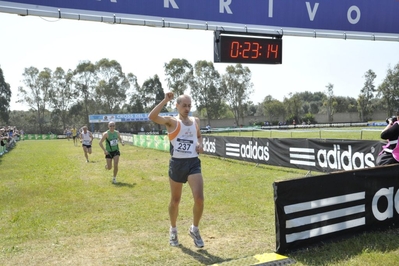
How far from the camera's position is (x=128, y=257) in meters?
4.70

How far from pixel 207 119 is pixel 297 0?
75.3 meters

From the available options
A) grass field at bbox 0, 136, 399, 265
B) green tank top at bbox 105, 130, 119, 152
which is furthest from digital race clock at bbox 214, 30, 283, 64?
green tank top at bbox 105, 130, 119, 152

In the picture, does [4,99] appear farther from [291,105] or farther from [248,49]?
[248,49]

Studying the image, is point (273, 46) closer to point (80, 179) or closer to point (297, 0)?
point (297, 0)

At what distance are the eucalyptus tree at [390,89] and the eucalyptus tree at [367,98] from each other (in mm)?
2307

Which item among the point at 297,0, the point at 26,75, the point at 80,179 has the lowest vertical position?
the point at 80,179

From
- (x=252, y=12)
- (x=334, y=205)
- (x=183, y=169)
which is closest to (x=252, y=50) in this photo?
(x=252, y=12)

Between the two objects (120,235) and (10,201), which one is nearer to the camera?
(120,235)

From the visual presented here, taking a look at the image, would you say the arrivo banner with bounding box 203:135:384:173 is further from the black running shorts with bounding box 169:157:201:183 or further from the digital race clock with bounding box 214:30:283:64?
the black running shorts with bounding box 169:157:201:183

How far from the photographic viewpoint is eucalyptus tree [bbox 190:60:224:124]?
7725cm

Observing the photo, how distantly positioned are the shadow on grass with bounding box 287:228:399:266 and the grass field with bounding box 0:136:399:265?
0.01m

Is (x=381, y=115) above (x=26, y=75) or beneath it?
beneath

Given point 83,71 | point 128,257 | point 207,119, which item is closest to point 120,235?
point 128,257

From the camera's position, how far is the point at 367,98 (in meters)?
81.9
